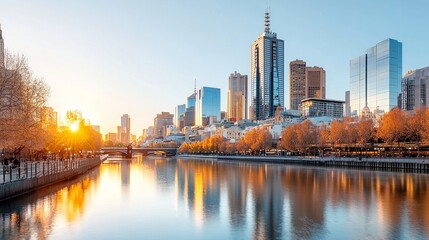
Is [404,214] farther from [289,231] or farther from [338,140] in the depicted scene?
[338,140]

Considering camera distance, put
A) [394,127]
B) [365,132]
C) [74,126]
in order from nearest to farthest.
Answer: [74,126], [394,127], [365,132]

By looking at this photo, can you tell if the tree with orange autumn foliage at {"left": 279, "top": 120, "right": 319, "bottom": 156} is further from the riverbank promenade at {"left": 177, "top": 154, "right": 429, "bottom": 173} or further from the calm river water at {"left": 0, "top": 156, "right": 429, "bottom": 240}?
the calm river water at {"left": 0, "top": 156, "right": 429, "bottom": 240}

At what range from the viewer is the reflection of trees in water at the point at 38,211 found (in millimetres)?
20906

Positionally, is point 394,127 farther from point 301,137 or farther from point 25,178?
point 25,178

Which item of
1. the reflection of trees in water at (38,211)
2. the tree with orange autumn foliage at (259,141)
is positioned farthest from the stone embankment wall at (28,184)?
the tree with orange autumn foliage at (259,141)

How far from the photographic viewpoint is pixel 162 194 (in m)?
37.6

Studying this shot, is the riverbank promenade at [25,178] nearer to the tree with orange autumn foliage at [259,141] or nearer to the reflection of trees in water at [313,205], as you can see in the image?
the reflection of trees in water at [313,205]

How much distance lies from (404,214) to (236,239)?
41.4 feet

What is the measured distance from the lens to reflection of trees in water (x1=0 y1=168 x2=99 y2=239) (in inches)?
823

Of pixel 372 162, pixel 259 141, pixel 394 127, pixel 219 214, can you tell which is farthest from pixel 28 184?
pixel 259 141

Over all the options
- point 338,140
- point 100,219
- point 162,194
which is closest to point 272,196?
point 162,194

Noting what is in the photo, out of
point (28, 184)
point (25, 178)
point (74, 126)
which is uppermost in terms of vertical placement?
point (74, 126)

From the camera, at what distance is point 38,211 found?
26.9 metres

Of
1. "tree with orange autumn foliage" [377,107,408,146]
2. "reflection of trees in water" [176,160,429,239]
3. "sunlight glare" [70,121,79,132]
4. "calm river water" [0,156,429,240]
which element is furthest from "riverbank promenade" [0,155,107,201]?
"tree with orange autumn foliage" [377,107,408,146]
